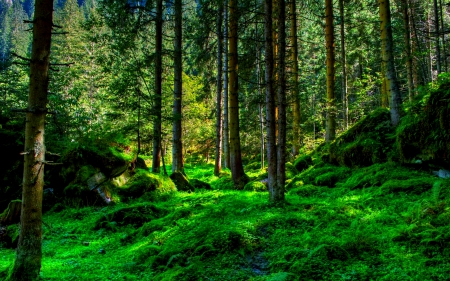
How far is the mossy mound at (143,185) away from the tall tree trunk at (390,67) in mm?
8466

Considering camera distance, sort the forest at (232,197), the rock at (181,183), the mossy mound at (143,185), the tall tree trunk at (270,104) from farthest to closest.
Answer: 1. the rock at (181,183)
2. the mossy mound at (143,185)
3. the tall tree trunk at (270,104)
4. the forest at (232,197)

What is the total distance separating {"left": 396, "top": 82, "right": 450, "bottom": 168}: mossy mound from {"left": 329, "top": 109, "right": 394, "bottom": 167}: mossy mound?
103 cm

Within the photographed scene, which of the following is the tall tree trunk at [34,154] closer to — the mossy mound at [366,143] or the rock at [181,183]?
the rock at [181,183]

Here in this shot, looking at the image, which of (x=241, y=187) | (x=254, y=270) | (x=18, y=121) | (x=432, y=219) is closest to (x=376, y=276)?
(x=254, y=270)

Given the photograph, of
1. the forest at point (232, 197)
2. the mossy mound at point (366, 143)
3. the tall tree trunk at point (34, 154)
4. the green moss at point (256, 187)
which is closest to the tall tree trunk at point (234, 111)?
the forest at point (232, 197)

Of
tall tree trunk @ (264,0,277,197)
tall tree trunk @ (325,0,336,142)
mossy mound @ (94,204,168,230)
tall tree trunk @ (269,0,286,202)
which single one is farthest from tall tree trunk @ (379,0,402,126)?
mossy mound @ (94,204,168,230)

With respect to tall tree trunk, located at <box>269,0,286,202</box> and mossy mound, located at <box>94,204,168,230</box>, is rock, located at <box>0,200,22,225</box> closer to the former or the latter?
mossy mound, located at <box>94,204,168,230</box>

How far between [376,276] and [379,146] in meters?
6.97

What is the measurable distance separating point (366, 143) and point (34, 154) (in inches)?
373

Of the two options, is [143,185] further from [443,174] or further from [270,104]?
[443,174]

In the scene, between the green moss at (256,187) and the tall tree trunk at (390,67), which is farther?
the green moss at (256,187)

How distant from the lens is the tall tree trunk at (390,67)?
9.81m

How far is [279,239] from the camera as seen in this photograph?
5.09m

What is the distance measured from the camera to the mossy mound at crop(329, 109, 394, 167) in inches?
373
